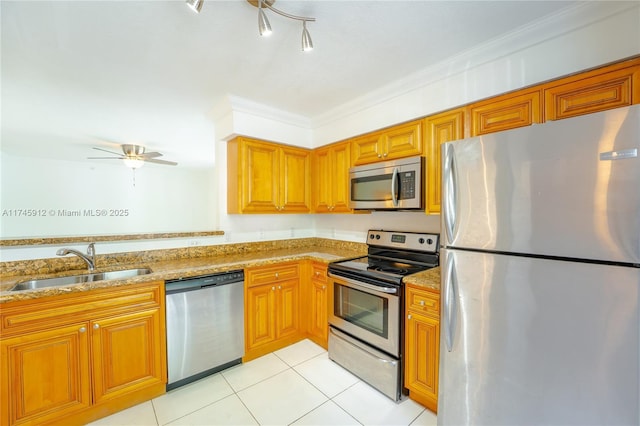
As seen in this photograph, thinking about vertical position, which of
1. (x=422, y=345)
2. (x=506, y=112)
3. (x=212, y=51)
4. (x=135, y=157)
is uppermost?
(x=212, y=51)

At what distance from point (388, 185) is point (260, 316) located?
1680mm

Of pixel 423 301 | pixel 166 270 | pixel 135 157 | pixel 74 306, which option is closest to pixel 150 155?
pixel 135 157

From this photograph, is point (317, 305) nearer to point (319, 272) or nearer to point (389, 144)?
point (319, 272)

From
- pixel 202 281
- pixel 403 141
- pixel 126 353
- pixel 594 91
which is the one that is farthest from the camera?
pixel 403 141

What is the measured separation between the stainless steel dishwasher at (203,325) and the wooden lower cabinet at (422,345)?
4.60 ft

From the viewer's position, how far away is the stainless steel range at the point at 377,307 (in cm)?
188

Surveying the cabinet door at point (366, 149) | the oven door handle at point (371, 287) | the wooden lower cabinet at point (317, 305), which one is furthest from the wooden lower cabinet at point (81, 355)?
the cabinet door at point (366, 149)

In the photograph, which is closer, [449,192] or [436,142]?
[449,192]

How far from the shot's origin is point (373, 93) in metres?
2.38

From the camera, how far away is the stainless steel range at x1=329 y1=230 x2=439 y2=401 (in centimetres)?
188

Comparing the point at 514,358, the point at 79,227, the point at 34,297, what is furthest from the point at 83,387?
the point at 79,227

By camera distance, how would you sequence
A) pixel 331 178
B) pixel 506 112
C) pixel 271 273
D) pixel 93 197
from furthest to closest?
pixel 93 197
pixel 331 178
pixel 271 273
pixel 506 112

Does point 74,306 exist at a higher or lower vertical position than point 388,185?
lower

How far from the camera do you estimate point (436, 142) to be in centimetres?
203
